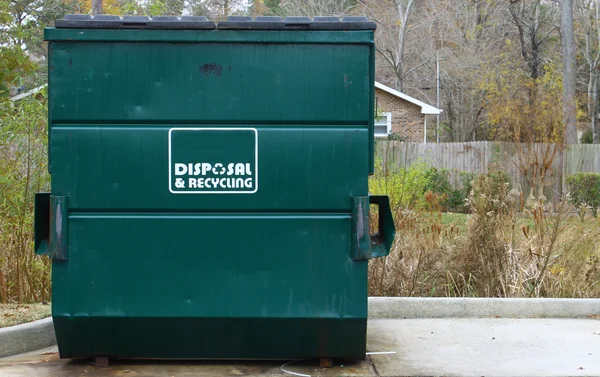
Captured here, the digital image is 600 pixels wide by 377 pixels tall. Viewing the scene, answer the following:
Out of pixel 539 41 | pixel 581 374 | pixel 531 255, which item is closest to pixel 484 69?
pixel 539 41

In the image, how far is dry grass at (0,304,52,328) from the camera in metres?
6.10

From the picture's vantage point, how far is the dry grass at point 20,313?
6.10 m

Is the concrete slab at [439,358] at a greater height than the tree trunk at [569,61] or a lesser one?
lesser

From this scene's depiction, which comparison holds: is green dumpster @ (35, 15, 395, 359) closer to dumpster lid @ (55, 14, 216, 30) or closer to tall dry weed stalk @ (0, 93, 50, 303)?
dumpster lid @ (55, 14, 216, 30)

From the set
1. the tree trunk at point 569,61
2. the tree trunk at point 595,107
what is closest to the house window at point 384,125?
the tree trunk at point 569,61

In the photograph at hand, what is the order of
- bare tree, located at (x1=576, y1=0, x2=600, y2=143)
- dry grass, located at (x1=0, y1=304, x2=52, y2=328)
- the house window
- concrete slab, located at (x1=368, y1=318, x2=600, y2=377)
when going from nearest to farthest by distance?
concrete slab, located at (x1=368, y1=318, x2=600, y2=377) < dry grass, located at (x1=0, y1=304, x2=52, y2=328) < the house window < bare tree, located at (x1=576, y1=0, x2=600, y2=143)

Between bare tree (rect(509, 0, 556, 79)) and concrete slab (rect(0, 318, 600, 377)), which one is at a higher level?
bare tree (rect(509, 0, 556, 79))

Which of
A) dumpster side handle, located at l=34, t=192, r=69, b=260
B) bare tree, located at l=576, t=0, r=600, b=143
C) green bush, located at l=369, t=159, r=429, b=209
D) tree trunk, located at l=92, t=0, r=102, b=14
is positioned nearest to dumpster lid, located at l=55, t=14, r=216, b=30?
dumpster side handle, located at l=34, t=192, r=69, b=260

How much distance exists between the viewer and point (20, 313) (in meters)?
6.41

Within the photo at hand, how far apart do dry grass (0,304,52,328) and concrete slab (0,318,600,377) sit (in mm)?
396

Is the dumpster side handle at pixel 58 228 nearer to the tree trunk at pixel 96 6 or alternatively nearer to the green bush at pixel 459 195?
the tree trunk at pixel 96 6

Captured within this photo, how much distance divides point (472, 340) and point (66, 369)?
332cm

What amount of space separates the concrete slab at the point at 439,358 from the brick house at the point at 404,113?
24.4 meters

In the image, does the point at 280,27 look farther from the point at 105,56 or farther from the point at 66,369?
the point at 66,369
